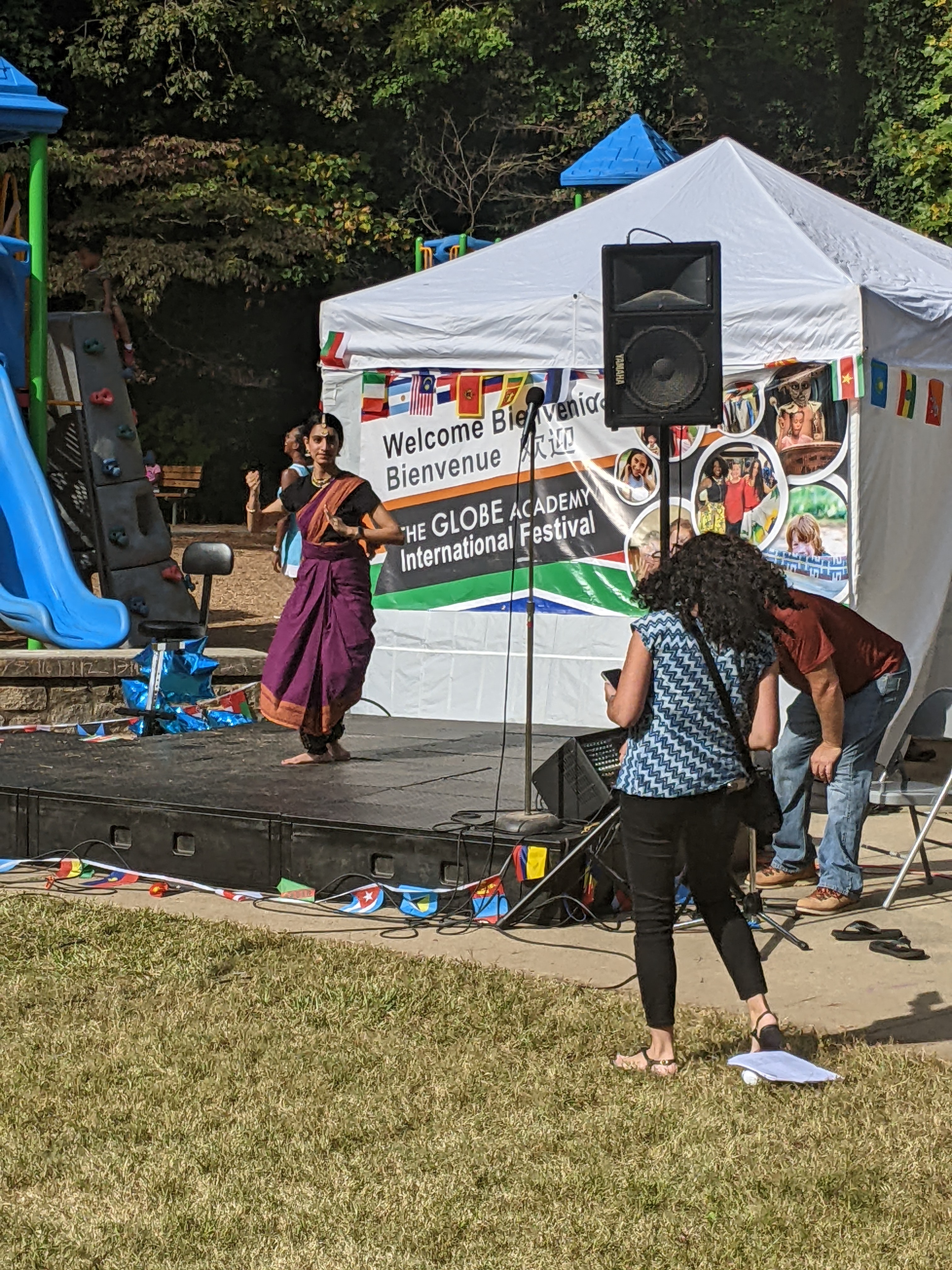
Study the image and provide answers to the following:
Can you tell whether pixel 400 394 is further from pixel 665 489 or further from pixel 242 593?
pixel 242 593

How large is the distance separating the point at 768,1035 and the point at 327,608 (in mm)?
3953

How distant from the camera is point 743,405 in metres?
9.11

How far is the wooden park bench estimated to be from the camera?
28.5 metres

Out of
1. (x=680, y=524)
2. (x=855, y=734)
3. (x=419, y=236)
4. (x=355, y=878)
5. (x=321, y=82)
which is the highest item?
(x=321, y=82)

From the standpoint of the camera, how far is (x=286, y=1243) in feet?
11.8

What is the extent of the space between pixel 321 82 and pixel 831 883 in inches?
1012

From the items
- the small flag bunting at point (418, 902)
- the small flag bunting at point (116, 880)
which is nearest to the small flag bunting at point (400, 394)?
the small flag bunting at point (116, 880)

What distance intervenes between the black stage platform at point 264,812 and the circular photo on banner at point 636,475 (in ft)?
5.22

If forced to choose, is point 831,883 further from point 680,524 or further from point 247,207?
point 247,207

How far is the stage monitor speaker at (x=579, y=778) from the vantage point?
6.74 m

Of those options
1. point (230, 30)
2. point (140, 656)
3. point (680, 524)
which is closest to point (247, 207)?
point (230, 30)

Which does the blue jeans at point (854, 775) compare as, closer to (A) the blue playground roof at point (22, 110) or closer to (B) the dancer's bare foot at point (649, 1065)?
(B) the dancer's bare foot at point (649, 1065)

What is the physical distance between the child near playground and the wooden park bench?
3626 mm

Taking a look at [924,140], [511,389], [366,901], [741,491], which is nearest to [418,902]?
[366,901]
